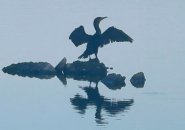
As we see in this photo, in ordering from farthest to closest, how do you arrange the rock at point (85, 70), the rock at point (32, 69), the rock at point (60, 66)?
the rock at point (60, 66), the rock at point (32, 69), the rock at point (85, 70)

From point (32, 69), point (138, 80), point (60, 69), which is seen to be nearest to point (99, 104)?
point (138, 80)

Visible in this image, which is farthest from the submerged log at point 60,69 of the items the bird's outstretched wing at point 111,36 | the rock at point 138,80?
the rock at point 138,80

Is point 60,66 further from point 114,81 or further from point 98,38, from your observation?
point 114,81

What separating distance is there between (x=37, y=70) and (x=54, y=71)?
1.62 ft

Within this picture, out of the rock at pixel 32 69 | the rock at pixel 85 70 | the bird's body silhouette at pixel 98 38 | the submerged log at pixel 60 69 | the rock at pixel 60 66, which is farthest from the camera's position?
the bird's body silhouette at pixel 98 38

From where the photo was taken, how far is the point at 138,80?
24.0m

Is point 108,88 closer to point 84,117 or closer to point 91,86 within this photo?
point 91,86

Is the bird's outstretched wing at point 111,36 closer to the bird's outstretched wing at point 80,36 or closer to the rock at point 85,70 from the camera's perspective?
the bird's outstretched wing at point 80,36

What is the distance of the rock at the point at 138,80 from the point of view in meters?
23.9

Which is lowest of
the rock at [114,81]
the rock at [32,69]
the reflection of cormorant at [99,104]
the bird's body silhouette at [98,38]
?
the reflection of cormorant at [99,104]

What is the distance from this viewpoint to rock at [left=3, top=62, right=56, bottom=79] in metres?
26.6

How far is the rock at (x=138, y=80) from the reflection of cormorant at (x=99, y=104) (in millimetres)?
2321

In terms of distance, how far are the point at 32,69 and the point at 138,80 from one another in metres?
4.00

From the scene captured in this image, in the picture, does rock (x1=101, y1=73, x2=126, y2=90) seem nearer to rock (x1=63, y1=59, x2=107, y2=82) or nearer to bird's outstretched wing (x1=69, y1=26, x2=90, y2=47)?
rock (x1=63, y1=59, x2=107, y2=82)
